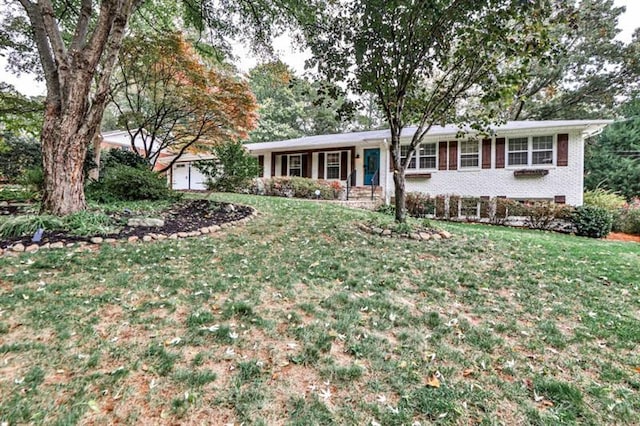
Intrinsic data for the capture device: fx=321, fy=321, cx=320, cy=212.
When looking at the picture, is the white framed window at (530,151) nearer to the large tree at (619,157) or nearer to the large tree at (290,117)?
the large tree at (619,157)

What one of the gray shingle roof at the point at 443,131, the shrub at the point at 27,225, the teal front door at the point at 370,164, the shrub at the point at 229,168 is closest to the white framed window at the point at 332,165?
the gray shingle roof at the point at 443,131

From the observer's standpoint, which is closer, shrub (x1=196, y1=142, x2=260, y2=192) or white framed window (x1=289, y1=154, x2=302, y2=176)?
shrub (x1=196, y1=142, x2=260, y2=192)

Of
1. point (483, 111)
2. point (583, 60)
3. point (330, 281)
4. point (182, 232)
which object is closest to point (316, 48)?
point (483, 111)

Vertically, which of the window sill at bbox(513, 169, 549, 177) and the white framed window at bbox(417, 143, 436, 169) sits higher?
the white framed window at bbox(417, 143, 436, 169)

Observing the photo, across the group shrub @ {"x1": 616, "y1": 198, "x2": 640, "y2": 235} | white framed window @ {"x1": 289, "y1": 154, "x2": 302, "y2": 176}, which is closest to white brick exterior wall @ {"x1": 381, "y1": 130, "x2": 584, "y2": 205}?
shrub @ {"x1": 616, "y1": 198, "x2": 640, "y2": 235}

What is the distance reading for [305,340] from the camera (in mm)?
2479

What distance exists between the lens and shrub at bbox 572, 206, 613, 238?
29.2 feet

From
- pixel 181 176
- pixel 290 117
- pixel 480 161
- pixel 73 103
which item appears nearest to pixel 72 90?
pixel 73 103

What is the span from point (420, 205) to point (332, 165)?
5512 millimetres

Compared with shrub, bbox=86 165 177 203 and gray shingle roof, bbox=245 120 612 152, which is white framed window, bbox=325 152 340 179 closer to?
gray shingle roof, bbox=245 120 612 152

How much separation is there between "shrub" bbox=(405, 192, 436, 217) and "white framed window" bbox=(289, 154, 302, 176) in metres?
6.65

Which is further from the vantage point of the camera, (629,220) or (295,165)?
(295,165)

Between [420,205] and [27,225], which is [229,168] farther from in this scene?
[420,205]

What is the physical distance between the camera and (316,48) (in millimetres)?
6168
